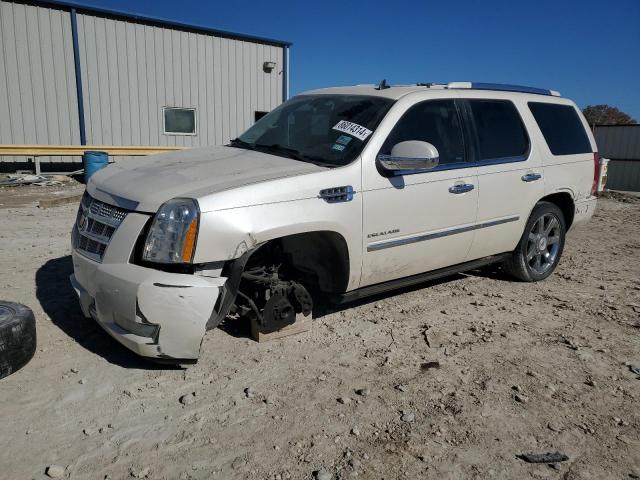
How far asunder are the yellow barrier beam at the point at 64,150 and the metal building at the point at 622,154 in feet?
52.3

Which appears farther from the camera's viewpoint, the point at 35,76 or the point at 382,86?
the point at 35,76

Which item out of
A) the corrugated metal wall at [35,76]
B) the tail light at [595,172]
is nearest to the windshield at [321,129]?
the tail light at [595,172]

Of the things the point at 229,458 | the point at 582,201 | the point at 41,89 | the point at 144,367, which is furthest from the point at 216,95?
the point at 229,458

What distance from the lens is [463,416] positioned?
9.83ft

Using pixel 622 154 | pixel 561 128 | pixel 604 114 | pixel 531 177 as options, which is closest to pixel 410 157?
pixel 531 177

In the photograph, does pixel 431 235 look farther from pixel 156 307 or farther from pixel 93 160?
pixel 93 160

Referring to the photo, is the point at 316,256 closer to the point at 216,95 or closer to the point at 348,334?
the point at 348,334

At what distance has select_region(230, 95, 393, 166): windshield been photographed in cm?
388

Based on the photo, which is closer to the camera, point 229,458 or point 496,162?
point 229,458

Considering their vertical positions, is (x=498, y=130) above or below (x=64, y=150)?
above

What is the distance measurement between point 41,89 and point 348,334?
511 inches

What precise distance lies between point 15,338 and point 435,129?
11.2ft

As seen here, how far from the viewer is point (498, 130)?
480 cm

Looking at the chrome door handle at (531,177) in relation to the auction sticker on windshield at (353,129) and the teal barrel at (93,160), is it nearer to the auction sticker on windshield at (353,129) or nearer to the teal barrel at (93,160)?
the auction sticker on windshield at (353,129)
